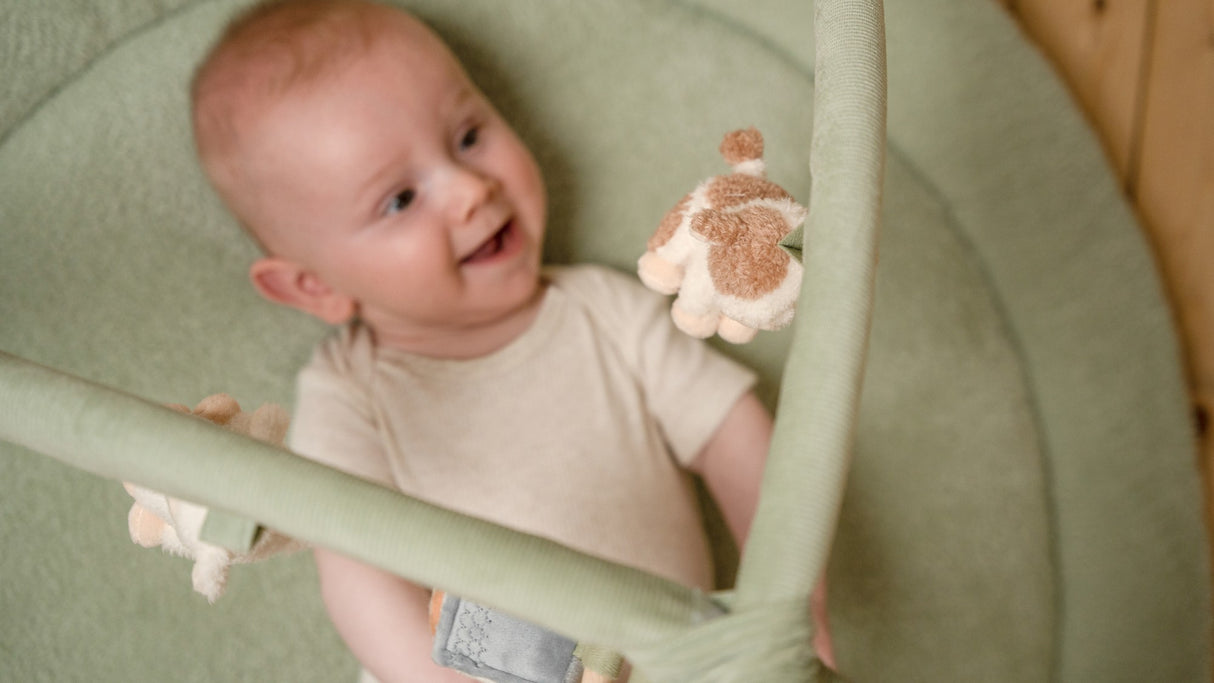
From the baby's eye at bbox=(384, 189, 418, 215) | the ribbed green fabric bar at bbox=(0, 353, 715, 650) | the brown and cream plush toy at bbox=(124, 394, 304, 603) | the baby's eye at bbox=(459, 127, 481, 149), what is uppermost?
the baby's eye at bbox=(459, 127, 481, 149)

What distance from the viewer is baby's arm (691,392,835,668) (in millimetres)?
Answer: 745

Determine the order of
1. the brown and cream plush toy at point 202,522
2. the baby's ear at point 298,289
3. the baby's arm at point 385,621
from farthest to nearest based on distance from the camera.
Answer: the baby's ear at point 298,289
the baby's arm at point 385,621
the brown and cream plush toy at point 202,522

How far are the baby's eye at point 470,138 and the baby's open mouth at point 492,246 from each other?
74mm

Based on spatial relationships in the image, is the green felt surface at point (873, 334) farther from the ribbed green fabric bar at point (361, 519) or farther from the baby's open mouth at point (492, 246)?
the ribbed green fabric bar at point (361, 519)

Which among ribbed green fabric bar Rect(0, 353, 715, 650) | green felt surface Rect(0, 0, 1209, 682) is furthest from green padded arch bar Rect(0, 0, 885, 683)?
green felt surface Rect(0, 0, 1209, 682)

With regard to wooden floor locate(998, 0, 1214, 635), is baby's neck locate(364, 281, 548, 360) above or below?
below

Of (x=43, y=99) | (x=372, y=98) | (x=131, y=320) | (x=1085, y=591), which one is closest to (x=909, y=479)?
(x=1085, y=591)

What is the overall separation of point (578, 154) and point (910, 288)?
1.16 feet

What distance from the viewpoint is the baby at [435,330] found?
0.69 metres

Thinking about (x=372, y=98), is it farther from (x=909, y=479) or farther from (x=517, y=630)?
(x=909, y=479)

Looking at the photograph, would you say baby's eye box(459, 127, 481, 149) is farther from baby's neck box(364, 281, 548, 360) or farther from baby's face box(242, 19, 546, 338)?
baby's neck box(364, 281, 548, 360)

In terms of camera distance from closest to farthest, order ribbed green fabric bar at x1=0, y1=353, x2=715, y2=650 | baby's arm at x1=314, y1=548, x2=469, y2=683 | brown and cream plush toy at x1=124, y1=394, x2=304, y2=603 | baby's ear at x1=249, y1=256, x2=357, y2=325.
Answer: ribbed green fabric bar at x1=0, y1=353, x2=715, y2=650, brown and cream plush toy at x1=124, y1=394, x2=304, y2=603, baby's arm at x1=314, y1=548, x2=469, y2=683, baby's ear at x1=249, y1=256, x2=357, y2=325

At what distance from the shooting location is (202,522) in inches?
16.3

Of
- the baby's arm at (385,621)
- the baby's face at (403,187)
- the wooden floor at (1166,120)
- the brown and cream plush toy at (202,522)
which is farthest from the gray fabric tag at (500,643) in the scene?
the wooden floor at (1166,120)
